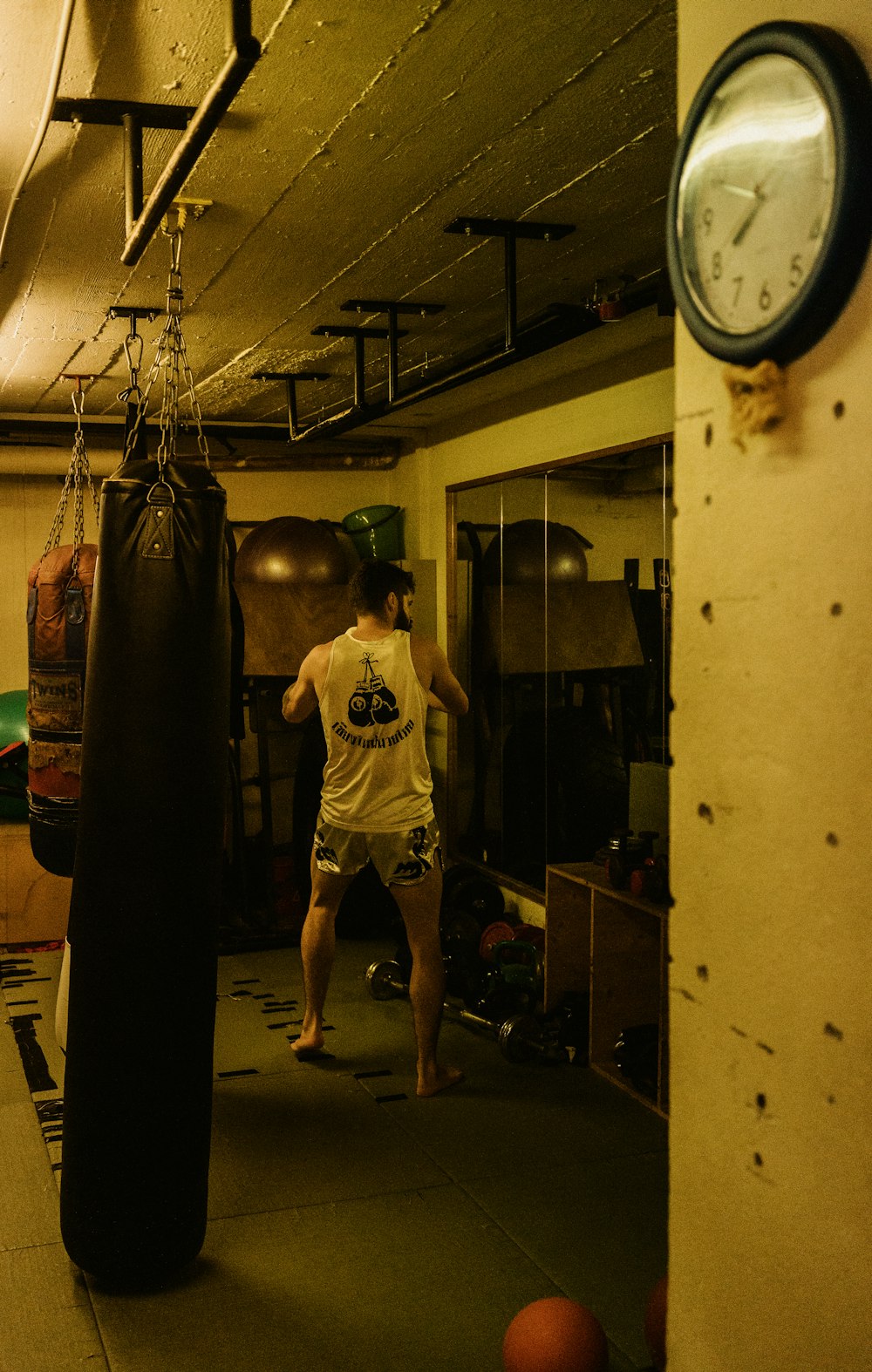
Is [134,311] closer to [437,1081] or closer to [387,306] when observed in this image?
[387,306]

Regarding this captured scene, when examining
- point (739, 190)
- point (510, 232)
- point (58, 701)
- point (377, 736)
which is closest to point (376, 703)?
point (377, 736)

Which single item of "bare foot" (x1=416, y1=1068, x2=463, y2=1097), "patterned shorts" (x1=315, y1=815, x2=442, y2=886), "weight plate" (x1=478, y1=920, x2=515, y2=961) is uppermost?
"patterned shorts" (x1=315, y1=815, x2=442, y2=886)

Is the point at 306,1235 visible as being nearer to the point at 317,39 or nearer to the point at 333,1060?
the point at 333,1060

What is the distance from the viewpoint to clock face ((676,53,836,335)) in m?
1.32

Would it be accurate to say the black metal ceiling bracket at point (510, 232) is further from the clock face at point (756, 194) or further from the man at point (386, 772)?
the clock face at point (756, 194)

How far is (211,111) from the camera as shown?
6.44ft

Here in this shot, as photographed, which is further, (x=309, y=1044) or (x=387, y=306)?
(x=309, y=1044)

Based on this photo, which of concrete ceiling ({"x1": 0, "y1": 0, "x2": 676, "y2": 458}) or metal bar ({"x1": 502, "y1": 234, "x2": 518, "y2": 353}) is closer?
concrete ceiling ({"x1": 0, "y1": 0, "x2": 676, "y2": 458})

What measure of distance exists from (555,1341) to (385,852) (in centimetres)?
187

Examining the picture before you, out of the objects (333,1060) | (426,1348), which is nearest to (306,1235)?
(426,1348)

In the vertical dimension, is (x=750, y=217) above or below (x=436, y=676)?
above

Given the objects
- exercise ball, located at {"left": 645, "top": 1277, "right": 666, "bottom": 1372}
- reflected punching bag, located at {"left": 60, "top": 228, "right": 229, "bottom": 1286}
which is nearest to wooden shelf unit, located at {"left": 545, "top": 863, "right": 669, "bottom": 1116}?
exercise ball, located at {"left": 645, "top": 1277, "right": 666, "bottom": 1372}

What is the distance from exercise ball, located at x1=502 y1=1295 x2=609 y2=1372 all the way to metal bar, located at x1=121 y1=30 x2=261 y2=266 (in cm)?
235

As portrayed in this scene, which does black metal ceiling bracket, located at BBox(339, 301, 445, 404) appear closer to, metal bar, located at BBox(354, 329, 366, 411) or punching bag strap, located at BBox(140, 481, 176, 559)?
metal bar, located at BBox(354, 329, 366, 411)
